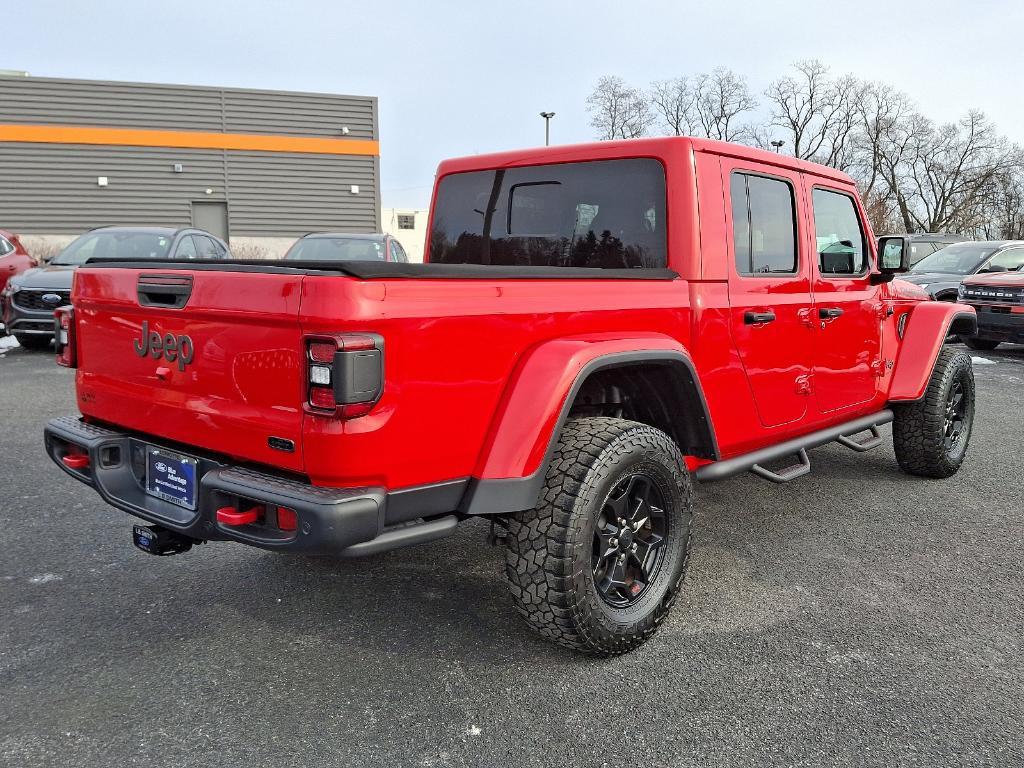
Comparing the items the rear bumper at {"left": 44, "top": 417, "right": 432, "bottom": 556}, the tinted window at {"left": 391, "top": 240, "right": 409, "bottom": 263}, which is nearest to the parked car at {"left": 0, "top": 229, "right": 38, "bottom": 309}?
the tinted window at {"left": 391, "top": 240, "right": 409, "bottom": 263}

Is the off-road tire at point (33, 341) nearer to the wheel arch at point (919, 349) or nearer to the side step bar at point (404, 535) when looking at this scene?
the side step bar at point (404, 535)

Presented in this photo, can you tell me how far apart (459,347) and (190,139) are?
24.5m

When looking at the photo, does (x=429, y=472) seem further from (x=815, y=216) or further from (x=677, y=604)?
(x=815, y=216)

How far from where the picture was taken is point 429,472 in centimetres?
246

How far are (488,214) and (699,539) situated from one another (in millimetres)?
1968

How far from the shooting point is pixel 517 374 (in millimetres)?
2643

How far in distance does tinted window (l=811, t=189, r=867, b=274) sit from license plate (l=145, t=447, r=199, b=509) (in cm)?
316

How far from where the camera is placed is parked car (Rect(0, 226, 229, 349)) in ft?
33.1

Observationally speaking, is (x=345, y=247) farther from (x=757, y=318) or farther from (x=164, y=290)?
(x=164, y=290)

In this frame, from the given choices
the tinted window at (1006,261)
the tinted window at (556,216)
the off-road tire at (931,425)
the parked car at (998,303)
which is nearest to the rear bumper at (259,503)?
the tinted window at (556,216)

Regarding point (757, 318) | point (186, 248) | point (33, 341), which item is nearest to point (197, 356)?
point (757, 318)

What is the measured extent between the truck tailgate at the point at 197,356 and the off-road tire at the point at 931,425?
13.3ft

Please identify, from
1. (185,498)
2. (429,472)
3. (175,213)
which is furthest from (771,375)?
(175,213)

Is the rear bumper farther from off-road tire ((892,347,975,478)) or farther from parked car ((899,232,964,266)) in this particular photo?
parked car ((899,232,964,266))
